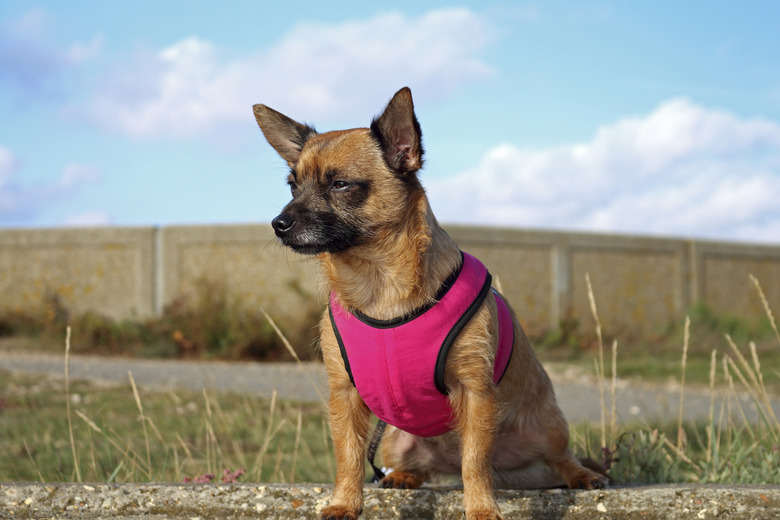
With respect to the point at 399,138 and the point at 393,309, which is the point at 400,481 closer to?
the point at 393,309

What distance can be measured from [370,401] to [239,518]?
77cm

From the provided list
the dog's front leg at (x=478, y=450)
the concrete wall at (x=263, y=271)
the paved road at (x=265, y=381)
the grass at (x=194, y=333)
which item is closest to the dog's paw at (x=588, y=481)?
the dog's front leg at (x=478, y=450)

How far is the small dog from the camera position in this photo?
8.80ft

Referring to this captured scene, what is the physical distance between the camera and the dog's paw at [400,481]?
320 cm

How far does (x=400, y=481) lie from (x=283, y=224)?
1.35 m

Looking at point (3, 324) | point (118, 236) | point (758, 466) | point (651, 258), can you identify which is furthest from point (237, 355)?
point (651, 258)

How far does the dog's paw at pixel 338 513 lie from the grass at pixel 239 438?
1.06 meters

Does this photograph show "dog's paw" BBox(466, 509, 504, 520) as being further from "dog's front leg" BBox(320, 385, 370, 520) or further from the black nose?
the black nose

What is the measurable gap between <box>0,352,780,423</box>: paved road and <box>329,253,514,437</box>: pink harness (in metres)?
4.39

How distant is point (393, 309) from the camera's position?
2.76 m

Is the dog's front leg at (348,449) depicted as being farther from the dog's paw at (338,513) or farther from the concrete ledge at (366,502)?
the concrete ledge at (366,502)

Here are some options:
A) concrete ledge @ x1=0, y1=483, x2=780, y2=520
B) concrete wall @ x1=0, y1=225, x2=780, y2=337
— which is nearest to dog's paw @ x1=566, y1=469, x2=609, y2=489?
concrete ledge @ x1=0, y1=483, x2=780, y2=520

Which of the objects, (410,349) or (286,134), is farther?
(286,134)

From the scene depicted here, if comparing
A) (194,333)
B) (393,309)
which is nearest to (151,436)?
(393,309)
